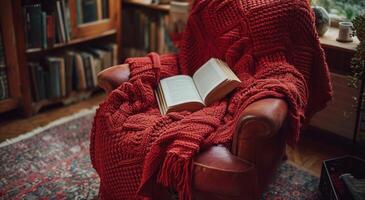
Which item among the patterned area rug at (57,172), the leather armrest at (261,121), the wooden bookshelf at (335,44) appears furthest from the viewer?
Result: the wooden bookshelf at (335,44)

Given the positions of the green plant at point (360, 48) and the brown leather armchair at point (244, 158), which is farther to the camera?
the green plant at point (360, 48)

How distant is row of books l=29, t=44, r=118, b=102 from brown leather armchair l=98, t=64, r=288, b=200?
1540mm

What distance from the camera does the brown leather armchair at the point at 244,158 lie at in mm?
1479

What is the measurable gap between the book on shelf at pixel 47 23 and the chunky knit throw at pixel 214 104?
834mm

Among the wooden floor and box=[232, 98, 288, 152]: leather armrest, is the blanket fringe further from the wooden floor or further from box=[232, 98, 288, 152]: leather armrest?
the wooden floor

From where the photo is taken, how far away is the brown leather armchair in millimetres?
1479

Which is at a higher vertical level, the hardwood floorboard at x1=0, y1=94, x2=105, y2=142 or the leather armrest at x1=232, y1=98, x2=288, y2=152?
the leather armrest at x1=232, y1=98, x2=288, y2=152

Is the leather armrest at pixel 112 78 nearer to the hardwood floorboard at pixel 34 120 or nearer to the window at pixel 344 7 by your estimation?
the hardwood floorboard at pixel 34 120

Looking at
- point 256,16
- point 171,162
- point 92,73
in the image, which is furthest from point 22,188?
point 256,16

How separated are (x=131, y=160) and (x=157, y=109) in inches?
12.7

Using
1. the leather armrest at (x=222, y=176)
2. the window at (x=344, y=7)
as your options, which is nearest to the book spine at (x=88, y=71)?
the window at (x=344, y=7)

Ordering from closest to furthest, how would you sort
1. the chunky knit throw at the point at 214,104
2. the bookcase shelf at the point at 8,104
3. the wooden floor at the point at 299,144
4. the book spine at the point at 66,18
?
the chunky knit throw at the point at 214,104
the wooden floor at the point at 299,144
the bookcase shelf at the point at 8,104
the book spine at the point at 66,18

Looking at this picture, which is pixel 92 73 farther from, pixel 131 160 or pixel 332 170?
pixel 332 170

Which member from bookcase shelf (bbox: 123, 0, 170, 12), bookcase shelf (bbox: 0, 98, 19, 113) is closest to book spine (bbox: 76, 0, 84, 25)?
bookcase shelf (bbox: 123, 0, 170, 12)
